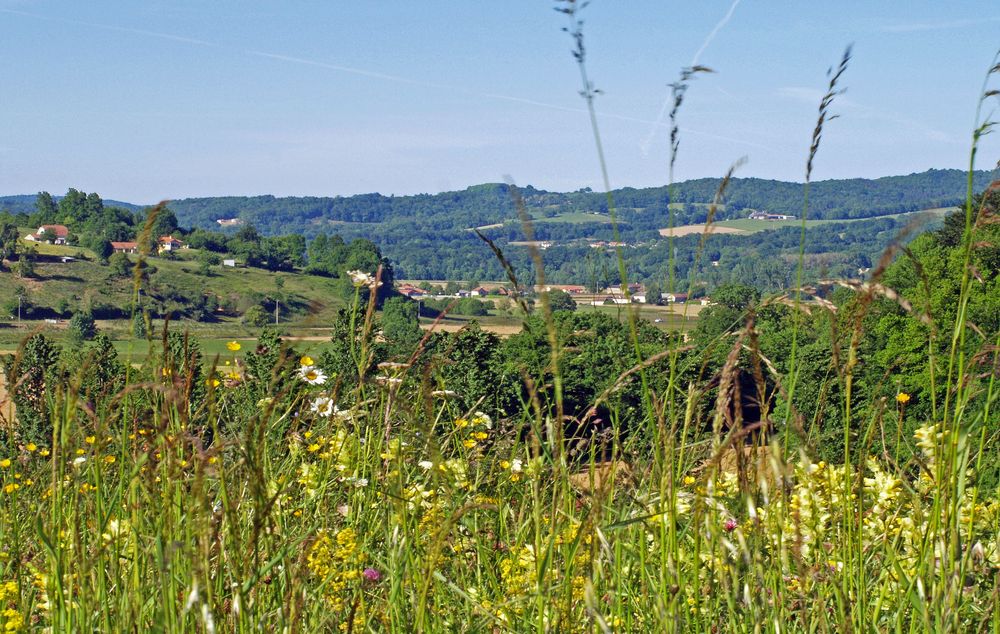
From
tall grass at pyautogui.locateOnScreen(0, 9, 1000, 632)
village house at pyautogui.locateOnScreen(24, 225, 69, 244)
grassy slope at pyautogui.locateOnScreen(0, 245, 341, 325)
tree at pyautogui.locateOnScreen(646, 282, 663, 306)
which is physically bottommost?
grassy slope at pyautogui.locateOnScreen(0, 245, 341, 325)

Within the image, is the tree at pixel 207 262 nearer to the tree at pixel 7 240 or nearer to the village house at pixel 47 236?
the village house at pixel 47 236

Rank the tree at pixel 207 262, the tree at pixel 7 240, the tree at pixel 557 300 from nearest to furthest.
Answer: the tree at pixel 557 300, the tree at pixel 7 240, the tree at pixel 207 262

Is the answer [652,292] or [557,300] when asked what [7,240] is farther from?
[557,300]

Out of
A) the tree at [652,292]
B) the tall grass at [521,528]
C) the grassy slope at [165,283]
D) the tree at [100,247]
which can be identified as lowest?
the grassy slope at [165,283]

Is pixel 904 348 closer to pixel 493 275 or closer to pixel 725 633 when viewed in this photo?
pixel 725 633

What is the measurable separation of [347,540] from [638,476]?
772 mm

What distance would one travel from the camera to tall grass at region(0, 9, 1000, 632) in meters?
1.49

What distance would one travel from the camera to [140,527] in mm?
2125

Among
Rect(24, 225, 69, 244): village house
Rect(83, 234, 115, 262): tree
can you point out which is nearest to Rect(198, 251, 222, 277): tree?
Rect(83, 234, 115, 262): tree

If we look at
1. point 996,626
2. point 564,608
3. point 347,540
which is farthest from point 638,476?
point 347,540

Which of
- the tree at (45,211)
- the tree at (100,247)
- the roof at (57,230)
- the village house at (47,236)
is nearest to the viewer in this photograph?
the tree at (100,247)

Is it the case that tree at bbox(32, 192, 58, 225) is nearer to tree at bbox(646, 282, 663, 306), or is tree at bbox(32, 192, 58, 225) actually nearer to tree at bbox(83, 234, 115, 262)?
tree at bbox(83, 234, 115, 262)

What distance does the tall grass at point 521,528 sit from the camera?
149cm

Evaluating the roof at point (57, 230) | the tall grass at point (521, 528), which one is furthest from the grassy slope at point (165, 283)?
the tall grass at point (521, 528)
